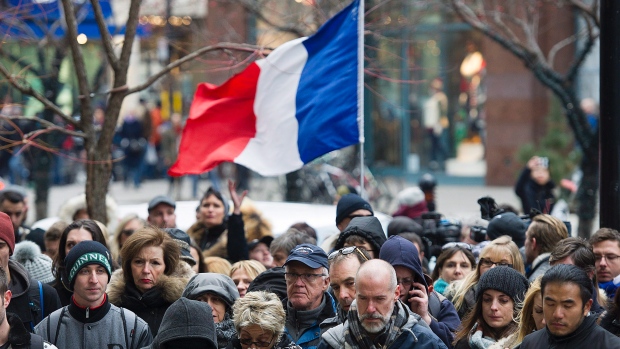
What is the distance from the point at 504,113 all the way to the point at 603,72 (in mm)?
16555

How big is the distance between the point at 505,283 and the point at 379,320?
1.31 meters

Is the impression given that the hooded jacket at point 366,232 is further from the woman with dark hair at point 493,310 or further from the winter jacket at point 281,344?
the winter jacket at point 281,344

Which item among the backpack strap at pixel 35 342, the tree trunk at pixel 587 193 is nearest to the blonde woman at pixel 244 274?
the backpack strap at pixel 35 342

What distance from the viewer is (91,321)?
635cm

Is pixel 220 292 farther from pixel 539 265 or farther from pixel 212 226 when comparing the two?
pixel 212 226

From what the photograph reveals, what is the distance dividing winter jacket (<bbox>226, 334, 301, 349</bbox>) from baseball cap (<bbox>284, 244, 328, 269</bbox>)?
2.05 feet

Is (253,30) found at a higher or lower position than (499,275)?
higher

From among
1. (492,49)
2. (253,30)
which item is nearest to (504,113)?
(492,49)

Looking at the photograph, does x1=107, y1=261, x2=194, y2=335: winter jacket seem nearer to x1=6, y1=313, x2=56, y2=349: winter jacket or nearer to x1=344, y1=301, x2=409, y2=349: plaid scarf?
x1=6, y1=313, x2=56, y2=349: winter jacket

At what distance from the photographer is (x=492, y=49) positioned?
24.3 m

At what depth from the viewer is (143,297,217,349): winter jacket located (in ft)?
18.4

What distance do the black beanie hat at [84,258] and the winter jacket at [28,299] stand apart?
0.46m

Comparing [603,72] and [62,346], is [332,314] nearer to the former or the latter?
[62,346]

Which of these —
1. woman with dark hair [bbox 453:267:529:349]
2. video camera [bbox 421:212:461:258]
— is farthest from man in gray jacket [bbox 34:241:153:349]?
video camera [bbox 421:212:461:258]
